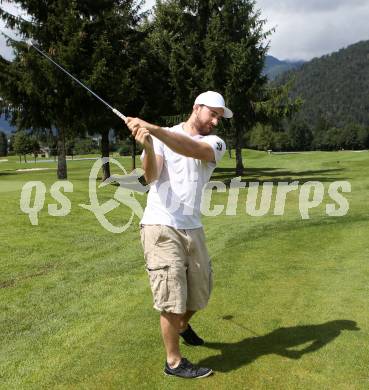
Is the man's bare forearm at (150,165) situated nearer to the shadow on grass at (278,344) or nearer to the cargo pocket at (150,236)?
the cargo pocket at (150,236)

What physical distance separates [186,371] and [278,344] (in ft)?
4.23

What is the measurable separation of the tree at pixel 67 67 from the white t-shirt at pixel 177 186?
24.1 meters

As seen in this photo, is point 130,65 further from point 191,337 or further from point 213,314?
point 191,337

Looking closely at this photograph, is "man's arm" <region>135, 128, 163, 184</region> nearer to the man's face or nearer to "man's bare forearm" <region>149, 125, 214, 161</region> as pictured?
"man's bare forearm" <region>149, 125, 214, 161</region>

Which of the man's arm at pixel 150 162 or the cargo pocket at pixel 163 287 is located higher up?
the man's arm at pixel 150 162

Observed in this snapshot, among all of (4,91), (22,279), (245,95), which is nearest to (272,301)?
(22,279)

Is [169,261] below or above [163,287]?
above

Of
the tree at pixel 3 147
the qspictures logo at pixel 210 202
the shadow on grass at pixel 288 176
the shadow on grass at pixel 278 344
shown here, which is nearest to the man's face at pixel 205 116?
the shadow on grass at pixel 278 344

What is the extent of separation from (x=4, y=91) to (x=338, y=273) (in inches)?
1021

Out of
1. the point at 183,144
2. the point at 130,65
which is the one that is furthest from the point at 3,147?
the point at 183,144

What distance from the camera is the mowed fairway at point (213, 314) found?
4.95 m

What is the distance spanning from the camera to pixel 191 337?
5.63m

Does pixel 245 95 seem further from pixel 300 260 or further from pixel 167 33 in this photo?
pixel 300 260

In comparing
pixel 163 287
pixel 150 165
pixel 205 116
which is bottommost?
pixel 163 287
